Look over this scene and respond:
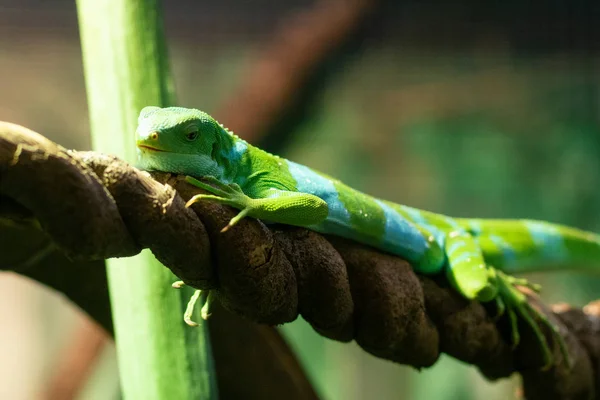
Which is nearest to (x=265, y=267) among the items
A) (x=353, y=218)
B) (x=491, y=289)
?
(x=353, y=218)

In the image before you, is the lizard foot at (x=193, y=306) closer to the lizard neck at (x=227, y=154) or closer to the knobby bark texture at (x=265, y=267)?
the knobby bark texture at (x=265, y=267)

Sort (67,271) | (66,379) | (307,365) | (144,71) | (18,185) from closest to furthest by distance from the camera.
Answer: (18,185) → (144,71) → (67,271) → (66,379) → (307,365)

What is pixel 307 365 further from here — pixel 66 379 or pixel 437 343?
pixel 437 343

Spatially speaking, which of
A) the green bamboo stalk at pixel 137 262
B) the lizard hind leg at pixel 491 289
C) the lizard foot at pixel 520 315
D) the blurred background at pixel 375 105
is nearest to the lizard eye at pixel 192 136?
the green bamboo stalk at pixel 137 262

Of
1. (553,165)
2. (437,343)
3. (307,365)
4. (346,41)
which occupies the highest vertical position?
(346,41)

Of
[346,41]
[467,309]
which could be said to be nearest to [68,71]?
[346,41]
